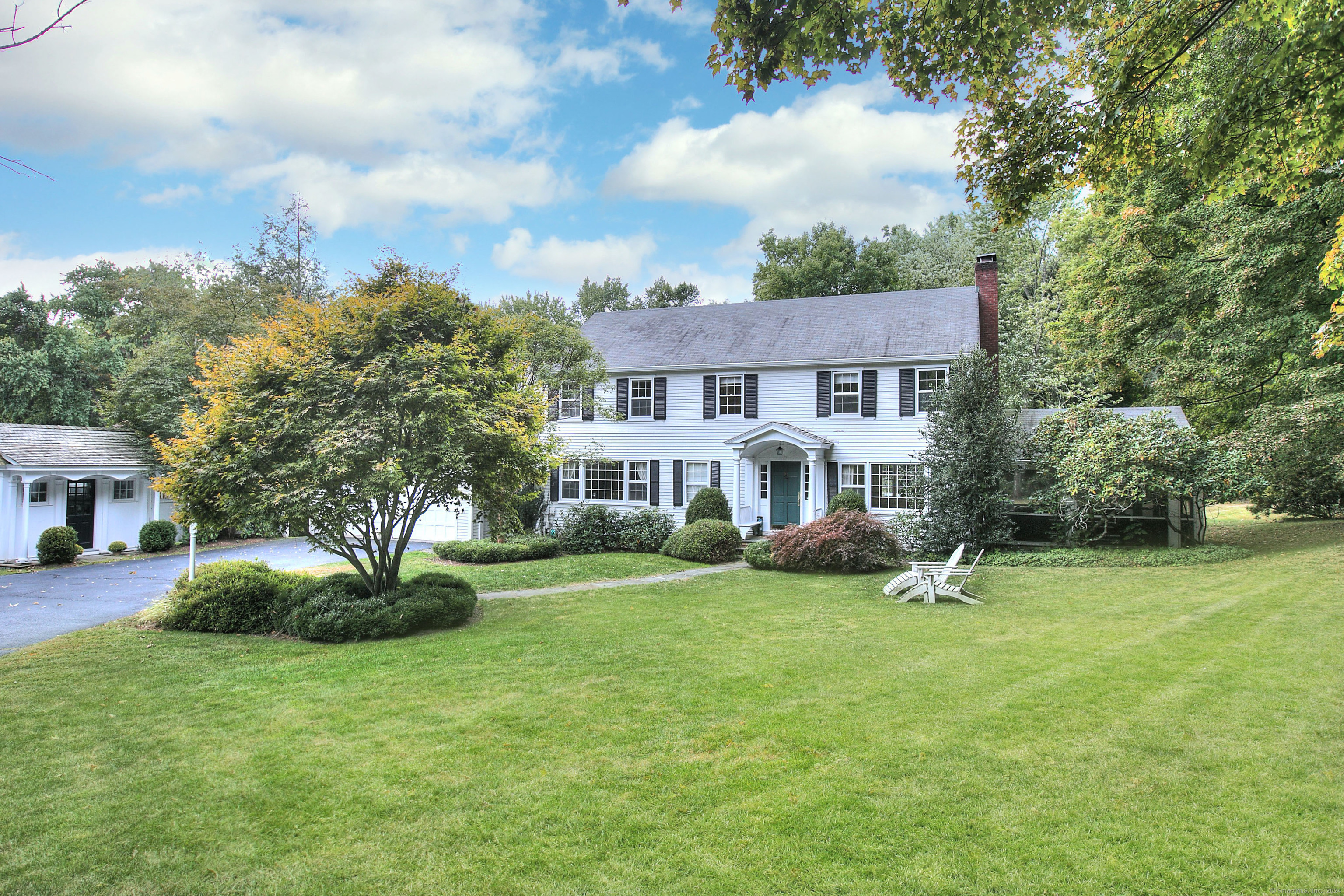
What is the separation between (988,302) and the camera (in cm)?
2134

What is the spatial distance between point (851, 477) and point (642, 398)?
23.8 feet

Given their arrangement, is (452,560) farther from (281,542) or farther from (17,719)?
(17,719)

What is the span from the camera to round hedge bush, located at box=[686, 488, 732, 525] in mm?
20125

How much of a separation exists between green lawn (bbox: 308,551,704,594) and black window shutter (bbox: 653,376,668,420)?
16.9ft

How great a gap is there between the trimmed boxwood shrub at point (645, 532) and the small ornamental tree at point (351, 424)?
9.21m

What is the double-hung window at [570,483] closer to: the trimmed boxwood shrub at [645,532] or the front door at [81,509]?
the trimmed boxwood shrub at [645,532]

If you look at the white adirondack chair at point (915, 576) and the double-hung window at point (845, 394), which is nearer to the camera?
the white adirondack chair at point (915, 576)

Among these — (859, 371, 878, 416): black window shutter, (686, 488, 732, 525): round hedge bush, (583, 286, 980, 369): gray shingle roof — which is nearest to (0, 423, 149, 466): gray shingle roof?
(583, 286, 980, 369): gray shingle roof

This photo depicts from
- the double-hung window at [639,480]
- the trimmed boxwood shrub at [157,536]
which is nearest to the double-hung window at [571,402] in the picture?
the double-hung window at [639,480]

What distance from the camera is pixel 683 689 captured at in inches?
271

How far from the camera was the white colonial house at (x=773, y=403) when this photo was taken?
65.1 feet

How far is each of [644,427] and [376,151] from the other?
11163mm

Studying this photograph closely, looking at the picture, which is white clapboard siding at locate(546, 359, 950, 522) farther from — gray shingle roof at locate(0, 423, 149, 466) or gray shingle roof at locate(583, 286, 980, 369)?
gray shingle roof at locate(0, 423, 149, 466)

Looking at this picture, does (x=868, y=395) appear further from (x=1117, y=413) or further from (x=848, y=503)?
(x=1117, y=413)
